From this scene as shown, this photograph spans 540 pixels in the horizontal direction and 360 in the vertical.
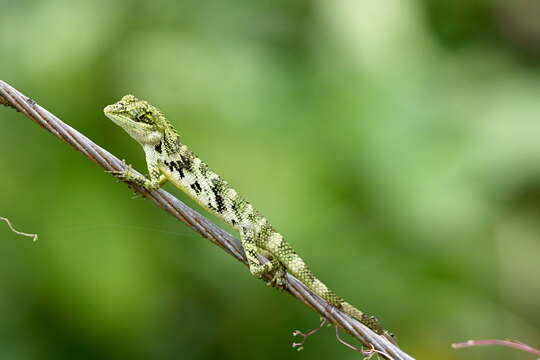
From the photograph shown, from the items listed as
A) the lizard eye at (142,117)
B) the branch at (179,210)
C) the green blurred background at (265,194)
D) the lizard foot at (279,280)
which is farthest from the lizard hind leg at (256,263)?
the green blurred background at (265,194)

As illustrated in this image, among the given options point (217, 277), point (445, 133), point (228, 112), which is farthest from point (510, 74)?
point (217, 277)

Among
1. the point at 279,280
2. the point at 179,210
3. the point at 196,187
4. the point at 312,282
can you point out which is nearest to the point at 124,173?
the point at 179,210

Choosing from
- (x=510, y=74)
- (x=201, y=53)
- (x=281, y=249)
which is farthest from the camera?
(x=510, y=74)

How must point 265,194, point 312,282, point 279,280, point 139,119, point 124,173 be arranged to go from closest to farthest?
point 124,173 → point 279,280 → point 312,282 → point 139,119 → point 265,194

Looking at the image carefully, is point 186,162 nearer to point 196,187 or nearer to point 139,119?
point 196,187

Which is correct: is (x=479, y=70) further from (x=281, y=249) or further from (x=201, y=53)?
(x=281, y=249)

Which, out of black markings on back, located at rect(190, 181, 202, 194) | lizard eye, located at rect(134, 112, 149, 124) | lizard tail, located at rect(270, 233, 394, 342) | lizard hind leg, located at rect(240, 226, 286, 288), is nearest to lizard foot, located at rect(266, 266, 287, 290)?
lizard hind leg, located at rect(240, 226, 286, 288)
